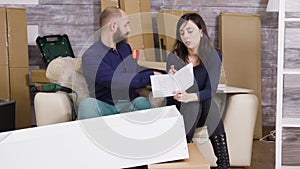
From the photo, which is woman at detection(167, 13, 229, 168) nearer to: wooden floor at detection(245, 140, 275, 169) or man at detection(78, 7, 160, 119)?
man at detection(78, 7, 160, 119)

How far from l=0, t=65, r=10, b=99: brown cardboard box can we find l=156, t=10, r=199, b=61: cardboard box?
132cm

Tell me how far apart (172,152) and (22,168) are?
→ 27.8 inches

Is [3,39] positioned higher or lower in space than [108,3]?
lower

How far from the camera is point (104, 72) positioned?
8.34 ft

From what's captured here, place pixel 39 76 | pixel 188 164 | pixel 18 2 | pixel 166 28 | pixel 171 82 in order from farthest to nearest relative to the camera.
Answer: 1. pixel 18 2
2. pixel 166 28
3. pixel 39 76
4. pixel 171 82
5. pixel 188 164

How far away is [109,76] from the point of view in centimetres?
253

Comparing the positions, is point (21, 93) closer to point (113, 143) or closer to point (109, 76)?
point (109, 76)

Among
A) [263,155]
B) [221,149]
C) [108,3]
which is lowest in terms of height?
[263,155]

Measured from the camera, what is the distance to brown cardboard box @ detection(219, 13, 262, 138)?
12.5 ft

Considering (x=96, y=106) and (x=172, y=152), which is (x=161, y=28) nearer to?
(x=96, y=106)

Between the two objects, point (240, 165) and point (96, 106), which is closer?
point (96, 106)

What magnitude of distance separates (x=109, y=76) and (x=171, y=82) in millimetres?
378

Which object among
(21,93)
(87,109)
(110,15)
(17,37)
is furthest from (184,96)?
(17,37)

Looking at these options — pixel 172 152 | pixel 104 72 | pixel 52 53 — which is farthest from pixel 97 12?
pixel 172 152
